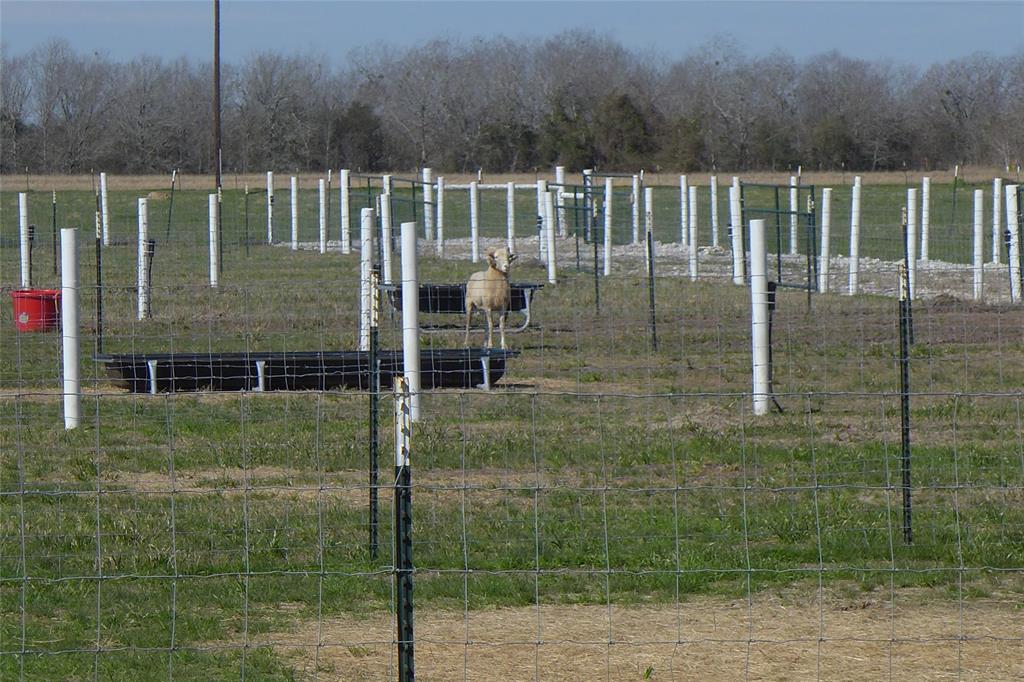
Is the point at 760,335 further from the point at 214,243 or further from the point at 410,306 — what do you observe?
the point at 214,243

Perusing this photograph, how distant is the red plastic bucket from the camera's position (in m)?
15.5

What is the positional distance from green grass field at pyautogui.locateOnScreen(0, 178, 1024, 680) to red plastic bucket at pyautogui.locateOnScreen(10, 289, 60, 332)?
0.97 feet

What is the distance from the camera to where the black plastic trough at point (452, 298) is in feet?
52.7

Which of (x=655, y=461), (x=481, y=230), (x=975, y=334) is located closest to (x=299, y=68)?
(x=481, y=230)

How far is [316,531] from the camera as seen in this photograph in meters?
7.63

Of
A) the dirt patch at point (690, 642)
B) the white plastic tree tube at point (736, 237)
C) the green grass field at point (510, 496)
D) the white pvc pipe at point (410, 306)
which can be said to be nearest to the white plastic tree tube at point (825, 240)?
the white plastic tree tube at point (736, 237)

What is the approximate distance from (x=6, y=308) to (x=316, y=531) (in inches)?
472

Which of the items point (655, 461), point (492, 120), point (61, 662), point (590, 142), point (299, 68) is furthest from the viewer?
point (299, 68)

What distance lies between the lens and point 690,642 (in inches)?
232

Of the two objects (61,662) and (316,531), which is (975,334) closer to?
(316,531)

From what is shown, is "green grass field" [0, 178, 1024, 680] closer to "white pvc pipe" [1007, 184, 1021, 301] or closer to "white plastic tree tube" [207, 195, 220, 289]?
"white pvc pipe" [1007, 184, 1021, 301]

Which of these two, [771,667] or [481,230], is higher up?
[481,230]

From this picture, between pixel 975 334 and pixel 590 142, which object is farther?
pixel 590 142

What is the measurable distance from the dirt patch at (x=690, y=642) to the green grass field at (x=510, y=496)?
0.43 ft
